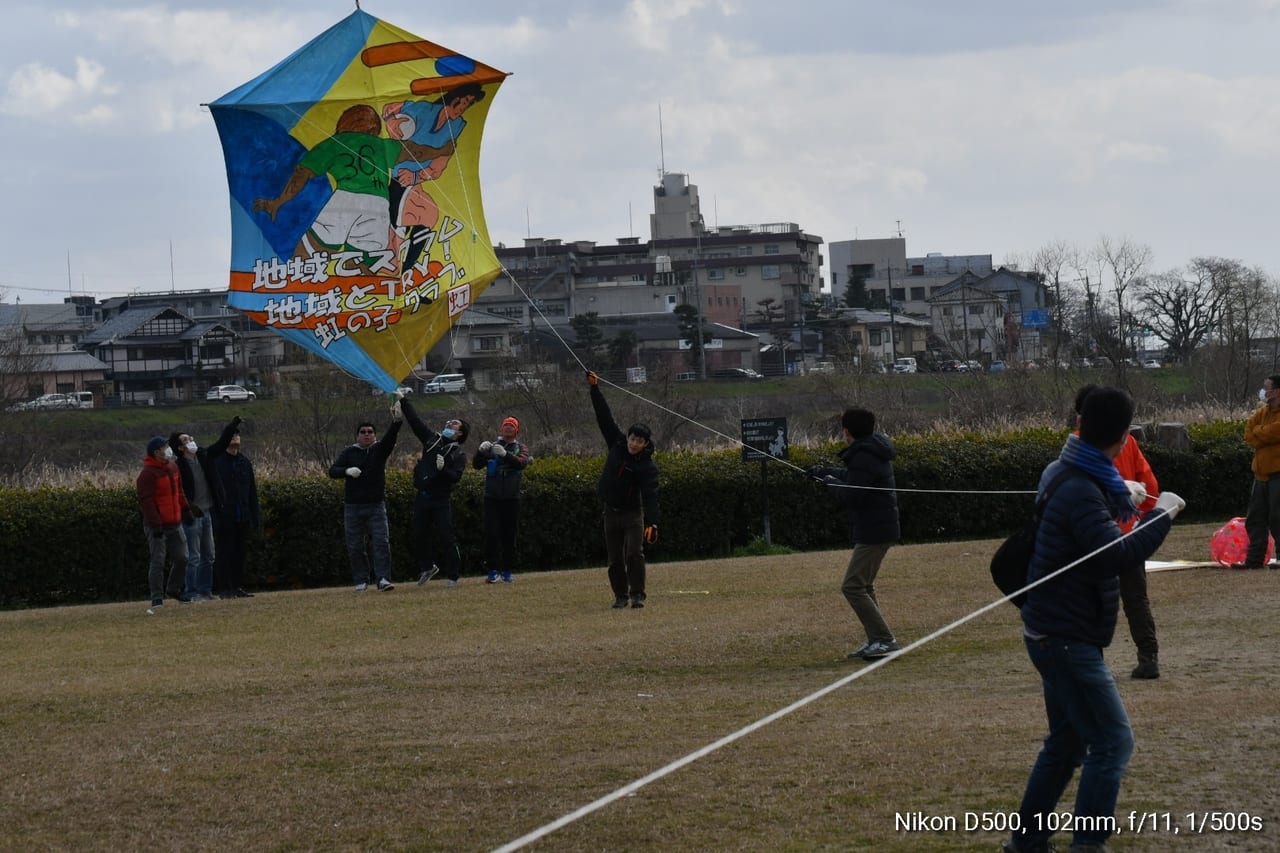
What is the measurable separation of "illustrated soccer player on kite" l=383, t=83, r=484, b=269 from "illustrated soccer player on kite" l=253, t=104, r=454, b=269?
9cm

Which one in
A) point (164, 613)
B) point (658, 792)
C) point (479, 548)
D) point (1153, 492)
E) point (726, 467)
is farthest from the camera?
point (726, 467)

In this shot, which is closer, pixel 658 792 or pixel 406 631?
pixel 658 792

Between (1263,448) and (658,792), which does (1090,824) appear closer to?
(658,792)

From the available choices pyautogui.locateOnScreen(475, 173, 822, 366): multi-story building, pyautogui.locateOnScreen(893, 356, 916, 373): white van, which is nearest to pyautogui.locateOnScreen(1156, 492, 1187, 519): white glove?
→ pyautogui.locateOnScreen(893, 356, 916, 373): white van

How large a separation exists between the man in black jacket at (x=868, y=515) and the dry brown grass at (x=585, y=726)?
322 mm

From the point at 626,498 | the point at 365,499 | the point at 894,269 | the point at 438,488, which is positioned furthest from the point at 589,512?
the point at 894,269

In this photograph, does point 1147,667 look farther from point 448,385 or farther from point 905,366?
point 905,366

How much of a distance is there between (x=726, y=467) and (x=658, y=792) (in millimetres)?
14260

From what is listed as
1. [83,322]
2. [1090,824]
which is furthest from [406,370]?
[83,322]

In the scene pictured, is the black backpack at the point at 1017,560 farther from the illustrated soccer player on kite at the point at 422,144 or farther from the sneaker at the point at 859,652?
the illustrated soccer player on kite at the point at 422,144

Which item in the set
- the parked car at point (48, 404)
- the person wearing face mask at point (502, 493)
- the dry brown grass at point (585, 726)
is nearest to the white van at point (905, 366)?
the parked car at point (48, 404)

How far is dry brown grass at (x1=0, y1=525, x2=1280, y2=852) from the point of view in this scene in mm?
6367

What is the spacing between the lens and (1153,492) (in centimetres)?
1052

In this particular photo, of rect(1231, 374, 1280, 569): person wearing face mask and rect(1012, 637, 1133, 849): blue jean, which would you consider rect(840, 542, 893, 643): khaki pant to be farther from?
rect(1231, 374, 1280, 569): person wearing face mask
